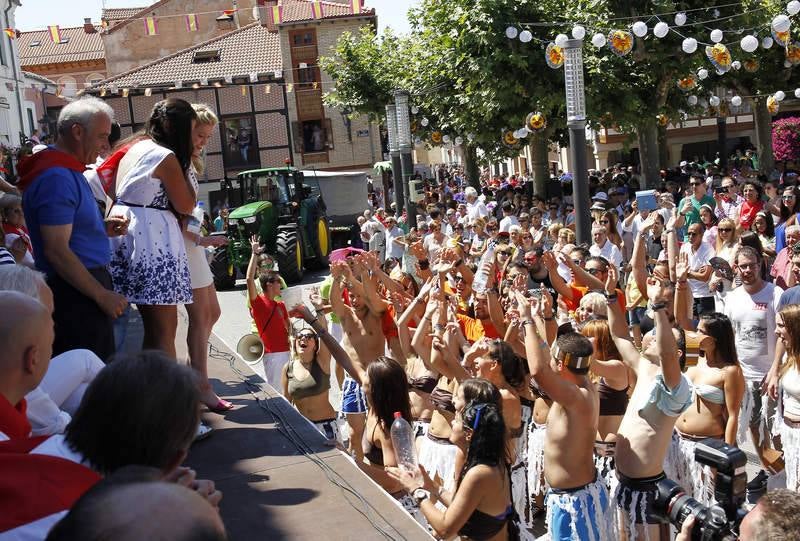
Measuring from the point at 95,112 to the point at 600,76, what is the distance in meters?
15.9

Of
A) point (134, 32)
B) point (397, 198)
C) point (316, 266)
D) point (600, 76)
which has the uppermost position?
point (134, 32)

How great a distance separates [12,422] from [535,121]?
55.0 ft

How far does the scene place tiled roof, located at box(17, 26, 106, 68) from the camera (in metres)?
56.0

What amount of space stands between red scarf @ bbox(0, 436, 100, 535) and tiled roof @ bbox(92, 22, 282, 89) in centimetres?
3965

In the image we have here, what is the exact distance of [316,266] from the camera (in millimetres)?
Result: 22391

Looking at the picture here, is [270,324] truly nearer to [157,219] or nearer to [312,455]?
[157,219]

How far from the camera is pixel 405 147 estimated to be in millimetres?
19422

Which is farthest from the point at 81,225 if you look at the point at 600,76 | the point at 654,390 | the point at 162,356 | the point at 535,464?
the point at 600,76

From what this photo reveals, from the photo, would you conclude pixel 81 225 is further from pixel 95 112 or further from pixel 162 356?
pixel 162 356

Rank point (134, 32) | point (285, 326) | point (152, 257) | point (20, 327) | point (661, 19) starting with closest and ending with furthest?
point (20, 327), point (152, 257), point (285, 326), point (661, 19), point (134, 32)

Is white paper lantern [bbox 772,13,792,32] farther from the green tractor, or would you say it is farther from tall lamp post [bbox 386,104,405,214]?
the green tractor

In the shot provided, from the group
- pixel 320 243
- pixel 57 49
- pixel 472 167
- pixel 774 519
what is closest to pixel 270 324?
pixel 774 519

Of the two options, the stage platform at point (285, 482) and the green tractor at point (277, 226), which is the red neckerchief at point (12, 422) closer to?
the stage platform at point (285, 482)

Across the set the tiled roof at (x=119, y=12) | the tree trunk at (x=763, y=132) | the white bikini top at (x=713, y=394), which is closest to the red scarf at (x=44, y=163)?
the white bikini top at (x=713, y=394)
